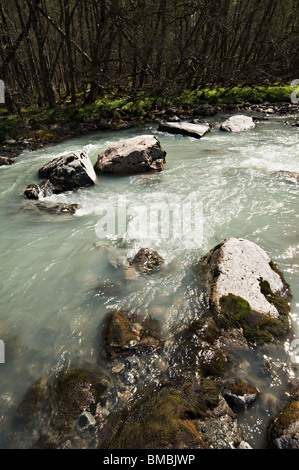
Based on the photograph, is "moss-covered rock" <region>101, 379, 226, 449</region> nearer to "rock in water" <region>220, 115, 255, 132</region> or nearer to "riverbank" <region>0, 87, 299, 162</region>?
"riverbank" <region>0, 87, 299, 162</region>

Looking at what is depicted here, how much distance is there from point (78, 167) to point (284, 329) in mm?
7167

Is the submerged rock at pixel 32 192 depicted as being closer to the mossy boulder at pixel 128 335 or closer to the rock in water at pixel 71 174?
the rock in water at pixel 71 174

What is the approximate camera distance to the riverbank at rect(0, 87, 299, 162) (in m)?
13.5

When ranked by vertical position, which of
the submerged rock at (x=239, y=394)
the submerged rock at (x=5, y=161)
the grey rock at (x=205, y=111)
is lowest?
the submerged rock at (x=239, y=394)

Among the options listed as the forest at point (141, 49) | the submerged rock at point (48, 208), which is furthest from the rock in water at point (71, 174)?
the forest at point (141, 49)

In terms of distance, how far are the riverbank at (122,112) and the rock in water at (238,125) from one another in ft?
9.94

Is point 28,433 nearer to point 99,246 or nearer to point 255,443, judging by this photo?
point 255,443

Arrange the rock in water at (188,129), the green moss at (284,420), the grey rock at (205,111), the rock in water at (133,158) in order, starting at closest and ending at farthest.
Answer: the green moss at (284,420) → the rock in water at (133,158) → the rock in water at (188,129) → the grey rock at (205,111)

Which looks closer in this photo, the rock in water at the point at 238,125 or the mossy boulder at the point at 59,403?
the mossy boulder at the point at 59,403

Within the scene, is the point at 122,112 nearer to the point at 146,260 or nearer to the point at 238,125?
the point at 238,125

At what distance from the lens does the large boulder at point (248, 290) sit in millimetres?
3715

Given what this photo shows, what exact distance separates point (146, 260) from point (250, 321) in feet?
6.98

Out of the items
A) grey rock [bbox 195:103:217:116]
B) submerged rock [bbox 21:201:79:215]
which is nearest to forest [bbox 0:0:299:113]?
grey rock [bbox 195:103:217:116]

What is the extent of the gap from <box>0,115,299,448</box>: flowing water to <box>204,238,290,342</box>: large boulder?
0.23 m
